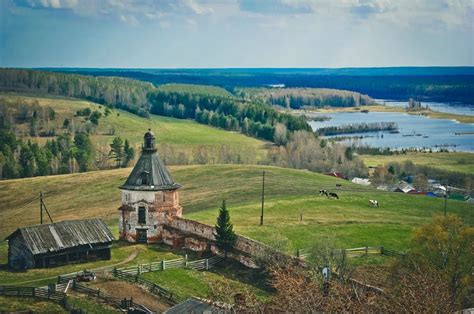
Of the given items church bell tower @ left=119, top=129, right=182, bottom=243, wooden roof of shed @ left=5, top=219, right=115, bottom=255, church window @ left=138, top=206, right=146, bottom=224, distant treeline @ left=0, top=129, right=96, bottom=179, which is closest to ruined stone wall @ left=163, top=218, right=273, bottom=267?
church bell tower @ left=119, top=129, right=182, bottom=243

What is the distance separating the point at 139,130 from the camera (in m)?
165

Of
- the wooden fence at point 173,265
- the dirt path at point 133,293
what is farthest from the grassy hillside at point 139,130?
the dirt path at point 133,293

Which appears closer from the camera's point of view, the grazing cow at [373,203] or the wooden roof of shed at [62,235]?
the wooden roof of shed at [62,235]

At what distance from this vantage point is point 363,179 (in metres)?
115

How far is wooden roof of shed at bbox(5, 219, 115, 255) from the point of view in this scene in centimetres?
4909

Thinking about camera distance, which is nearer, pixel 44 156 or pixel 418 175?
pixel 418 175

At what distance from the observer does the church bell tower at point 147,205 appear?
2221 inches

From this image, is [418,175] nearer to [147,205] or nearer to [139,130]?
[147,205]

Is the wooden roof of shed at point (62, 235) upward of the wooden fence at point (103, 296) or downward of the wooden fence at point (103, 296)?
upward

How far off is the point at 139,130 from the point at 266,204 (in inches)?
3935

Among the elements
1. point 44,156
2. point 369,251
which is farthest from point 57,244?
point 44,156

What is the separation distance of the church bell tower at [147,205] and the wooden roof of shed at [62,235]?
397cm

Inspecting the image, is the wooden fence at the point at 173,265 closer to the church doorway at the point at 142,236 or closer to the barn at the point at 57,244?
the barn at the point at 57,244

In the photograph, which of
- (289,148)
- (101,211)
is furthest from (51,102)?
(101,211)
